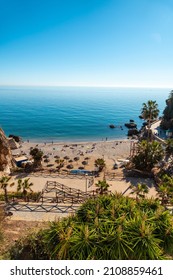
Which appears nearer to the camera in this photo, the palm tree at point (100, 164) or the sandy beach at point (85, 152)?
the palm tree at point (100, 164)

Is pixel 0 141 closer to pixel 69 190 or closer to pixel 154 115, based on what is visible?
pixel 69 190

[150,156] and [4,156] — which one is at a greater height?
[150,156]

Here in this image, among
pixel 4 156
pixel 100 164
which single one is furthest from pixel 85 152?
pixel 4 156

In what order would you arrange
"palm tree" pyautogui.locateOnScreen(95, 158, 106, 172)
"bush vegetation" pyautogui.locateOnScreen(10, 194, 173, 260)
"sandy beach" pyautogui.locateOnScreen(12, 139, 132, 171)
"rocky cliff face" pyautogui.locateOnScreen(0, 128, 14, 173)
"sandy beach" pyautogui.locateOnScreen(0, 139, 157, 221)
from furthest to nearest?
"sandy beach" pyautogui.locateOnScreen(12, 139, 132, 171)
"palm tree" pyautogui.locateOnScreen(95, 158, 106, 172)
"rocky cliff face" pyautogui.locateOnScreen(0, 128, 14, 173)
"sandy beach" pyautogui.locateOnScreen(0, 139, 157, 221)
"bush vegetation" pyautogui.locateOnScreen(10, 194, 173, 260)

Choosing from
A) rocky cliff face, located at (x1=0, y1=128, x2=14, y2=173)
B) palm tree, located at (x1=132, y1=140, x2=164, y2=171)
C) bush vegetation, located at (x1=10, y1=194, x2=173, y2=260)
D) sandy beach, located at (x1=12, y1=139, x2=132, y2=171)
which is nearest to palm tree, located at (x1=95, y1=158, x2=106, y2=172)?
sandy beach, located at (x1=12, y1=139, x2=132, y2=171)

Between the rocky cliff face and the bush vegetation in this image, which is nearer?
the bush vegetation

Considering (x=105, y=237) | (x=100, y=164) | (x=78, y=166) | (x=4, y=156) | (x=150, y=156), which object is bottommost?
(x=78, y=166)

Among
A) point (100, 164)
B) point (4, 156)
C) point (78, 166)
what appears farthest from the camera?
point (78, 166)


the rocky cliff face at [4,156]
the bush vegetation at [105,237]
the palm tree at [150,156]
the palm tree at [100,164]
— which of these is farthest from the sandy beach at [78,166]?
the palm tree at [150,156]

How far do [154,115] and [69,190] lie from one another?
85.6 ft

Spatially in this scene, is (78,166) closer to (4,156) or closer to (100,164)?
(100,164)

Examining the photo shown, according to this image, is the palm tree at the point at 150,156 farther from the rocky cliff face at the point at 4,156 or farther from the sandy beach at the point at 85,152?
the rocky cliff face at the point at 4,156

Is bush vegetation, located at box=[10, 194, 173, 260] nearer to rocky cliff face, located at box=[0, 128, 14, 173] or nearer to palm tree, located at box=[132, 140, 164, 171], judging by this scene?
palm tree, located at box=[132, 140, 164, 171]
